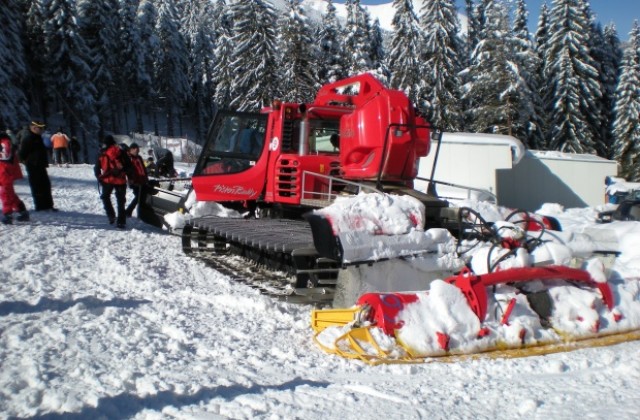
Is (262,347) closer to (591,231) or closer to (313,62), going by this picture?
(591,231)

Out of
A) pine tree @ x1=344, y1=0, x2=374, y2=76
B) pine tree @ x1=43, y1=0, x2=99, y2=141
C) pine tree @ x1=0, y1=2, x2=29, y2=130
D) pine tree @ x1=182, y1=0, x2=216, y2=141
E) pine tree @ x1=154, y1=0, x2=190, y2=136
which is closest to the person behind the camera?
pine tree @ x1=0, y1=2, x2=29, y2=130

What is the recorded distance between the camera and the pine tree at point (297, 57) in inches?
1407

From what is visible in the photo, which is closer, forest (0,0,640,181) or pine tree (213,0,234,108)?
forest (0,0,640,181)

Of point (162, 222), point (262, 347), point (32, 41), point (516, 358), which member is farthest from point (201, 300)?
point (32, 41)

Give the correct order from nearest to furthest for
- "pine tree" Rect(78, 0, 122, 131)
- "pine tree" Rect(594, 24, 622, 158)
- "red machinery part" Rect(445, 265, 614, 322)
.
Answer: "red machinery part" Rect(445, 265, 614, 322) < "pine tree" Rect(594, 24, 622, 158) < "pine tree" Rect(78, 0, 122, 131)

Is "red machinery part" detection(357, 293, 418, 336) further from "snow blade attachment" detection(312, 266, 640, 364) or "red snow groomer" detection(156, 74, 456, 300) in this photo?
"red snow groomer" detection(156, 74, 456, 300)

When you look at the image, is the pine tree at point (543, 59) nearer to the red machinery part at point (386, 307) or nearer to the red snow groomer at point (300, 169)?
the red snow groomer at point (300, 169)

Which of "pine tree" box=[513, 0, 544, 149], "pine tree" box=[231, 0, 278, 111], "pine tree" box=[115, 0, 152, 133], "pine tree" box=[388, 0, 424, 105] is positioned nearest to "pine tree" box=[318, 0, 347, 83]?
"pine tree" box=[388, 0, 424, 105]

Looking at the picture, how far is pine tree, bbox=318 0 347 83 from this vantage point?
41188 millimetres

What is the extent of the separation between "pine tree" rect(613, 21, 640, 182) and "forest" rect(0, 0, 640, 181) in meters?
0.08

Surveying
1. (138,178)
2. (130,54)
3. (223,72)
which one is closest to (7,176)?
(138,178)

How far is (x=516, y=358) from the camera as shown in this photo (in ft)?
14.2

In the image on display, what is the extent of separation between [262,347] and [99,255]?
14.0 ft

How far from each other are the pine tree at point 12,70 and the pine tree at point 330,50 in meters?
20.2
